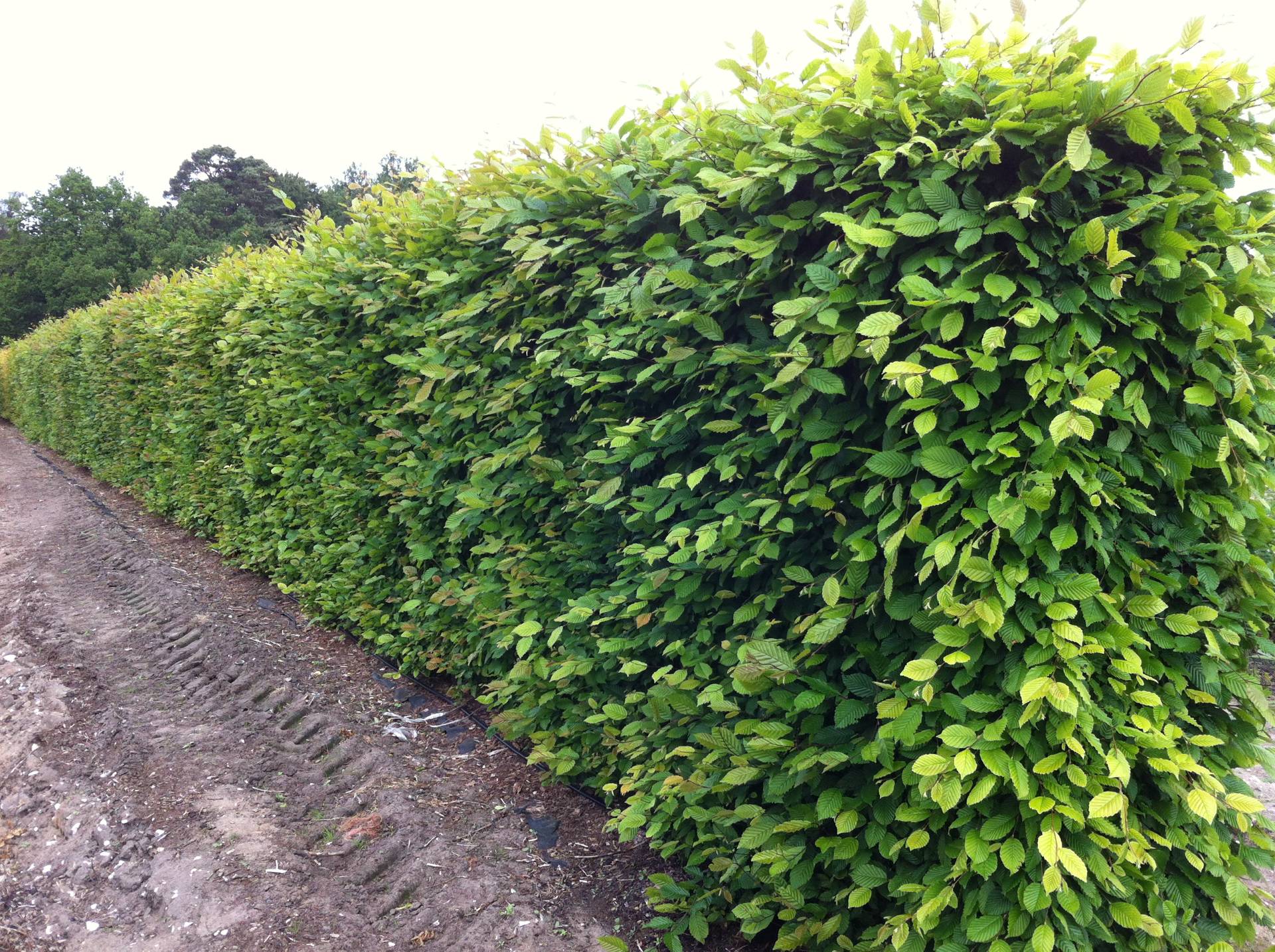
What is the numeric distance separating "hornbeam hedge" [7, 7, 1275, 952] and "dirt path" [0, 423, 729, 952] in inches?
17.2

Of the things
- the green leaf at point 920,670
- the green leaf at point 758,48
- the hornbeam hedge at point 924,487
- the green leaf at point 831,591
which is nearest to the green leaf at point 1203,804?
the hornbeam hedge at point 924,487

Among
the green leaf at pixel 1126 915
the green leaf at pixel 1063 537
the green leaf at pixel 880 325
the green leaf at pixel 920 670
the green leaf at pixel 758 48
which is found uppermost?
the green leaf at pixel 758 48

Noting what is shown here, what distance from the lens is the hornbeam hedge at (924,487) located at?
5.79 ft

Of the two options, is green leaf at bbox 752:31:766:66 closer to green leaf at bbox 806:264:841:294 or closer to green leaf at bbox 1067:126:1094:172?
green leaf at bbox 806:264:841:294

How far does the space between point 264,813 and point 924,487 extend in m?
3.10

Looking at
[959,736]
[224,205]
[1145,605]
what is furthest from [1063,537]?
[224,205]

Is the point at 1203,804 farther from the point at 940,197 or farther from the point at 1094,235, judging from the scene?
the point at 940,197

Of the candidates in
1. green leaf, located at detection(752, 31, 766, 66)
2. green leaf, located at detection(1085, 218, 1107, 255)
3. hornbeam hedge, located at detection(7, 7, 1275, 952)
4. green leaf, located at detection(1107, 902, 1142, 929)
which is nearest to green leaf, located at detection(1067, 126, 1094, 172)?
hornbeam hedge, located at detection(7, 7, 1275, 952)

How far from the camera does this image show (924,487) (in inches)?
74.4

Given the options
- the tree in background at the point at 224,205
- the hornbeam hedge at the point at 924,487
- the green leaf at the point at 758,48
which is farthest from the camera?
the tree in background at the point at 224,205

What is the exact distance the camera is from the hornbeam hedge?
1764mm

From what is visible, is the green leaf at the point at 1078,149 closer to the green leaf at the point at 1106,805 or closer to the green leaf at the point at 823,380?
the green leaf at the point at 823,380

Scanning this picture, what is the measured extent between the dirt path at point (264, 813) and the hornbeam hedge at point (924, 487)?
1.43ft

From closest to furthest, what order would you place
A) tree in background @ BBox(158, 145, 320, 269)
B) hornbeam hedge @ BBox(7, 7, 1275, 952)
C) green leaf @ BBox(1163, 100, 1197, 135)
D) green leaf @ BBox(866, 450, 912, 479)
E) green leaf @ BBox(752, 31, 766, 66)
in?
green leaf @ BBox(1163, 100, 1197, 135) → hornbeam hedge @ BBox(7, 7, 1275, 952) → green leaf @ BBox(866, 450, 912, 479) → green leaf @ BBox(752, 31, 766, 66) → tree in background @ BBox(158, 145, 320, 269)
